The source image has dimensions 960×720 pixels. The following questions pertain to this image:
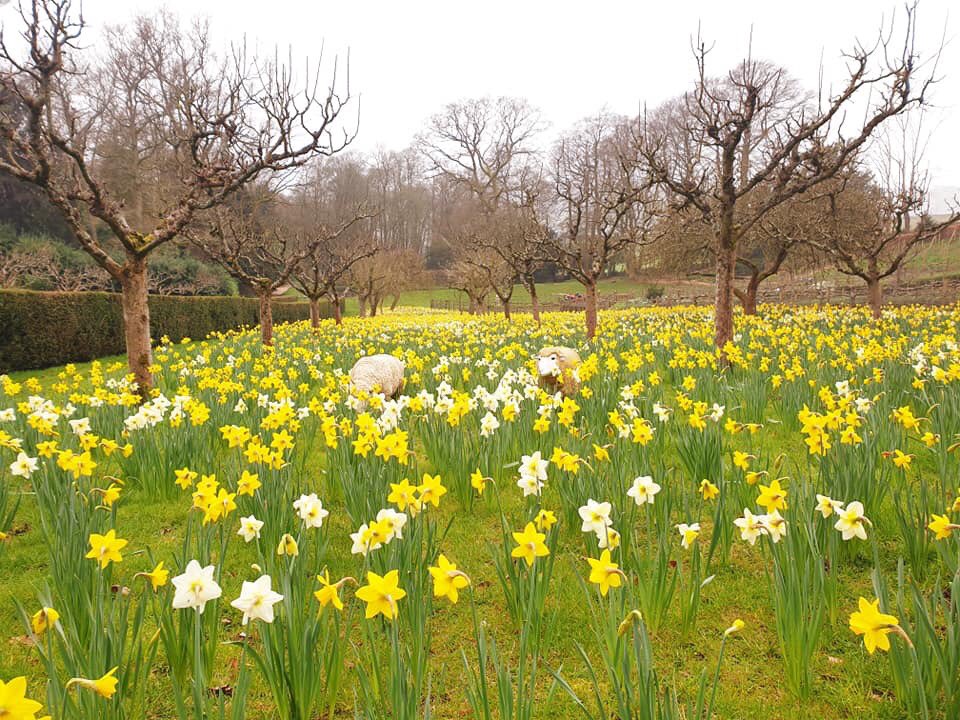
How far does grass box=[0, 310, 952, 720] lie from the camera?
6.57 ft

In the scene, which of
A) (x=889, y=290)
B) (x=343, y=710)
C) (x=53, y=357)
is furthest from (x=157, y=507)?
(x=889, y=290)

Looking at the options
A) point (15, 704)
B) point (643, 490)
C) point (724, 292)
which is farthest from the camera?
point (724, 292)

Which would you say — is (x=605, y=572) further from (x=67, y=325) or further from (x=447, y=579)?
(x=67, y=325)

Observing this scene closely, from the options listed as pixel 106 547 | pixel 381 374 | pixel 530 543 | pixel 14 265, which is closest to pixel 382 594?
pixel 530 543

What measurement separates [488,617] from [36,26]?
319 inches

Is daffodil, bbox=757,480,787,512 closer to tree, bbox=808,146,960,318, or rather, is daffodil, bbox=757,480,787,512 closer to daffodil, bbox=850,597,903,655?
daffodil, bbox=850,597,903,655

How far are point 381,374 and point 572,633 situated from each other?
210 inches

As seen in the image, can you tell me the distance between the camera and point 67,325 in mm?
12609

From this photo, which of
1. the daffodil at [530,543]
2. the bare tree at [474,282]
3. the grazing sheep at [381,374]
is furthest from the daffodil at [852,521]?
the bare tree at [474,282]

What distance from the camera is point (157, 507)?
3852 mm

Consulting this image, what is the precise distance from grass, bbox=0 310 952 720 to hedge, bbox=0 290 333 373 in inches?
392

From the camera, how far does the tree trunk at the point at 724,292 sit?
29.9ft

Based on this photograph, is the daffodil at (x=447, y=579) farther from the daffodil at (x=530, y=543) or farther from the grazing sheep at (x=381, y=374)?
the grazing sheep at (x=381, y=374)

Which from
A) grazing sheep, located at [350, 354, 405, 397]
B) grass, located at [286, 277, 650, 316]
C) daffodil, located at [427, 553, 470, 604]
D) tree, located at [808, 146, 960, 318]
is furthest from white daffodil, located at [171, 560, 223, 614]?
grass, located at [286, 277, 650, 316]
